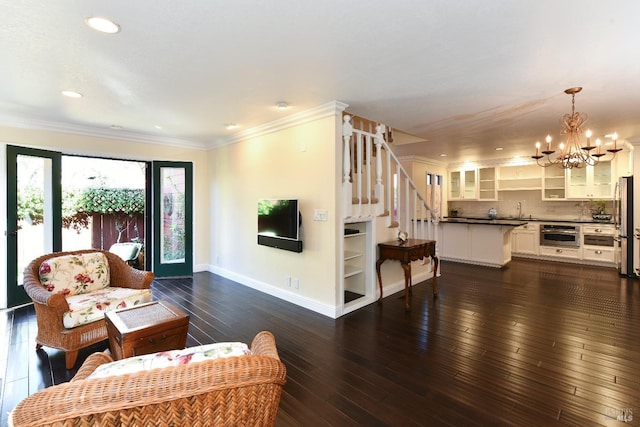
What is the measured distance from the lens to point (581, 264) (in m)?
6.76

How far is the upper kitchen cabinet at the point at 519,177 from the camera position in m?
7.71

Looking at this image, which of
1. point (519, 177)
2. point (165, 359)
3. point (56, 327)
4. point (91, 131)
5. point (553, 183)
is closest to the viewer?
point (165, 359)

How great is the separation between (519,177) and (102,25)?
350 inches

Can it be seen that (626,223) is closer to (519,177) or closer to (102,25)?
(519,177)

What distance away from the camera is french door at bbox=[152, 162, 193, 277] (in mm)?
5641

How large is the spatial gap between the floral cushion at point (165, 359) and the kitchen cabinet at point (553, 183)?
28.2ft

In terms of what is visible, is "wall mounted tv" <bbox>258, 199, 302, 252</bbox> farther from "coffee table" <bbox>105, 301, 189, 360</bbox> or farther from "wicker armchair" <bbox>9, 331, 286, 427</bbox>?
"wicker armchair" <bbox>9, 331, 286, 427</bbox>

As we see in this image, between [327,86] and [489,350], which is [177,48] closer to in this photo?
[327,86]

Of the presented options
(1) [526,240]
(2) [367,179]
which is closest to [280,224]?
(2) [367,179]

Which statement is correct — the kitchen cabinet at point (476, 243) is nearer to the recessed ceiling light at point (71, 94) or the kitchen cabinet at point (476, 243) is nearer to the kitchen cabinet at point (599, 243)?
the kitchen cabinet at point (599, 243)

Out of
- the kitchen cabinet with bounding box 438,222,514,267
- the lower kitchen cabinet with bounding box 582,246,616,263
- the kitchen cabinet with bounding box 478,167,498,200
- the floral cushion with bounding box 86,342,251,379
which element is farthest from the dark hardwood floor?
the kitchen cabinet with bounding box 478,167,498,200

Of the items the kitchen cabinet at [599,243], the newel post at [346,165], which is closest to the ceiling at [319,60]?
the newel post at [346,165]

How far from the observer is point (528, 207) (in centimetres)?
802

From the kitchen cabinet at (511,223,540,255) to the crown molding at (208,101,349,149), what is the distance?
6133mm
